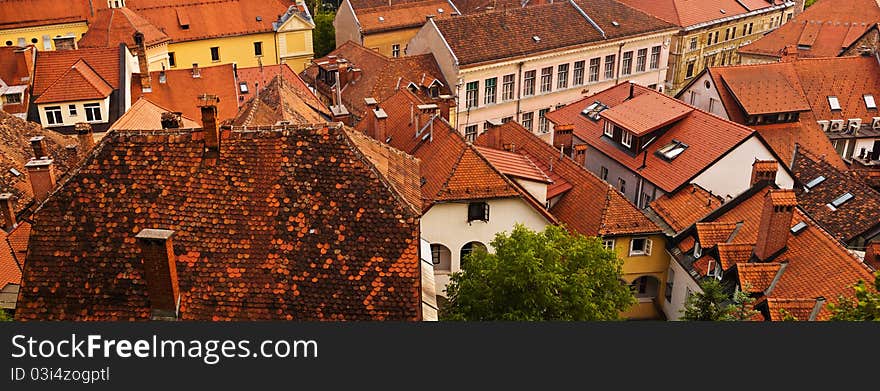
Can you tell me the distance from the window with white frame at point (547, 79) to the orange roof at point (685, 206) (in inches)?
928

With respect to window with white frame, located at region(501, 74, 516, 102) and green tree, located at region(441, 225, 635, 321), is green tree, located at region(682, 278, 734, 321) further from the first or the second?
window with white frame, located at region(501, 74, 516, 102)

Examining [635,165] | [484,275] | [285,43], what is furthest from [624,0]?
[484,275]

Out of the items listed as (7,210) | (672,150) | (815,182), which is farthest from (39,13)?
(815,182)

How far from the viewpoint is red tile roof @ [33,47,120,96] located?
56.2 meters

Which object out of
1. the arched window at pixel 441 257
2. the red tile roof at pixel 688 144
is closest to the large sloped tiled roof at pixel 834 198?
the red tile roof at pixel 688 144

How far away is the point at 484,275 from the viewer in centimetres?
2797

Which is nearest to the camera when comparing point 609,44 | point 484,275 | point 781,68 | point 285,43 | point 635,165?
point 484,275

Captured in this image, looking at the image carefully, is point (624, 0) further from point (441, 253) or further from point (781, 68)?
point (441, 253)

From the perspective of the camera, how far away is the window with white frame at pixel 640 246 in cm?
3956

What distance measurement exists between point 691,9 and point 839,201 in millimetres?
45776

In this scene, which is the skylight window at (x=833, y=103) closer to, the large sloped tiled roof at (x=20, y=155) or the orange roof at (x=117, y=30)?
the large sloped tiled roof at (x=20, y=155)

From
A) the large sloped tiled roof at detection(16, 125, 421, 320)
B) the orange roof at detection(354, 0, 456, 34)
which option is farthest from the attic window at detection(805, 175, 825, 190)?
the orange roof at detection(354, 0, 456, 34)

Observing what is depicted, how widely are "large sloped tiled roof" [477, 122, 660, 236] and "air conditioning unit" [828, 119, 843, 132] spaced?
82.3ft

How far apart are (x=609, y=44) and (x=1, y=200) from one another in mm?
46487
